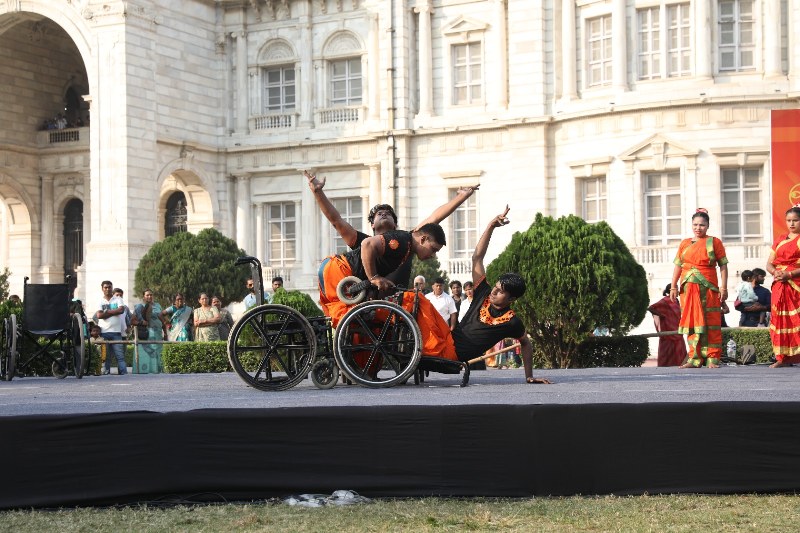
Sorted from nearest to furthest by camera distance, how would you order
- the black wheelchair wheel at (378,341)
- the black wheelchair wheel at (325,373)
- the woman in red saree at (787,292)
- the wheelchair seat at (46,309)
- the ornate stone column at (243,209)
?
1. the black wheelchair wheel at (378,341)
2. the black wheelchair wheel at (325,373)
3. the woman in red saree at (787,292)
4. the wheelchair seat at (46,309)
5. the ornate stone column at (243,209)

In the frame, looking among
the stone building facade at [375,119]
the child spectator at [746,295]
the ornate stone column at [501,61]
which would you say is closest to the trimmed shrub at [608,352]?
the child spectator at [746,295]

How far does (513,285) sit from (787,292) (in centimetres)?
443

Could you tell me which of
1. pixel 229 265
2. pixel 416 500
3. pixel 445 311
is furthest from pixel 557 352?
pixel 229 265

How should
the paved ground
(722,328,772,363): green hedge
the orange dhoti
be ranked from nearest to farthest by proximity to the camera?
the paved ground < the orange dhoti < (722,328,772,363): green hedge

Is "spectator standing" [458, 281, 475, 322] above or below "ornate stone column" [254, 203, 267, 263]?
below

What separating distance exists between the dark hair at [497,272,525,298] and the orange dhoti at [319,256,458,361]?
61 cm

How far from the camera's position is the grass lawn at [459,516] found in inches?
245

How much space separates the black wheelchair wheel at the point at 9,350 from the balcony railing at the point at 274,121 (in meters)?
20.3

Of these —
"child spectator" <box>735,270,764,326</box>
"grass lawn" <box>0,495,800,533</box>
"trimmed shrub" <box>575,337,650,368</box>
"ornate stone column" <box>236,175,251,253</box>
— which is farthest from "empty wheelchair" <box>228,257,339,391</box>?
"ornate stone column" <box>236,175,251,253</box>

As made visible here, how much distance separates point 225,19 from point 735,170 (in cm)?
1461

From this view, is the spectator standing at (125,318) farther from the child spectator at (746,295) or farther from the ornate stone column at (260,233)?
the ornate stone column at (260,233)

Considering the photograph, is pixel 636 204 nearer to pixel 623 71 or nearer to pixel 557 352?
pixel 623 71

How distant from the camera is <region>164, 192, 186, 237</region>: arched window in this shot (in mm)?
37906

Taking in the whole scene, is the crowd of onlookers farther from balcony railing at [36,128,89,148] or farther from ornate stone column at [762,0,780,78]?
balcony railing at [36,128,89,148]
